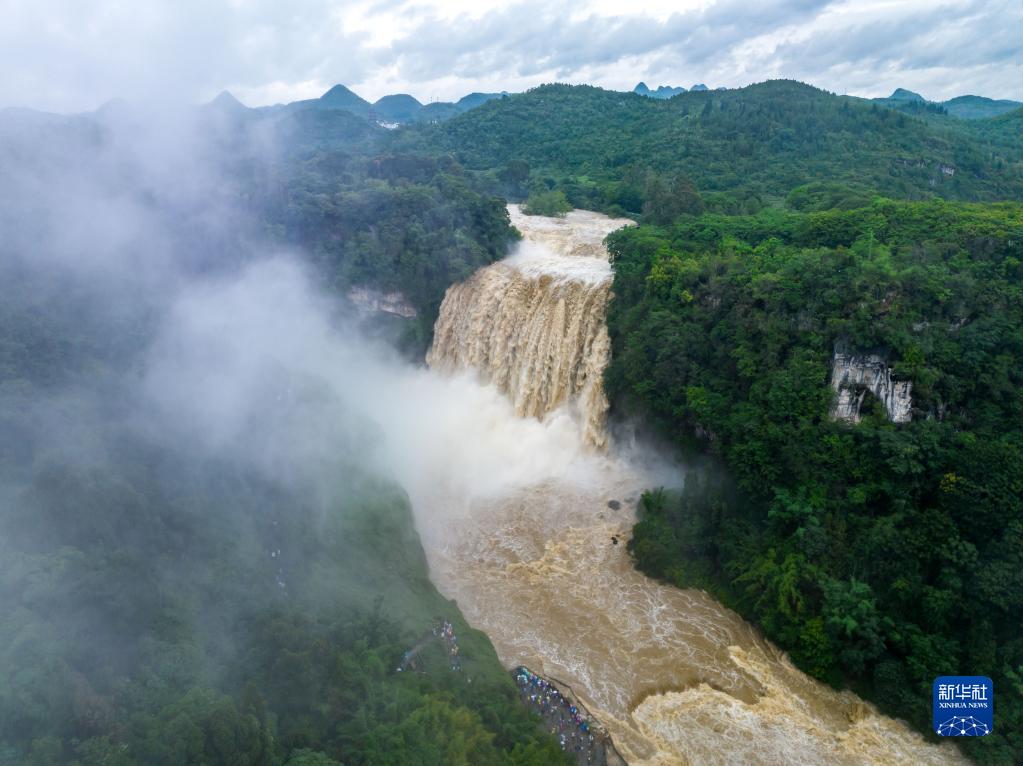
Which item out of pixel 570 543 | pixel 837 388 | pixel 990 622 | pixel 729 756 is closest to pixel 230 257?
pixel 570 543

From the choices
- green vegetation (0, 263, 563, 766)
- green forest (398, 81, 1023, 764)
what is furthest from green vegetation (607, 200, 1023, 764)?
green vegetation (0, 263, 563, 766)

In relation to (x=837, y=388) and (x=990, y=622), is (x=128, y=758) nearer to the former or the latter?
(x=990, y=622)

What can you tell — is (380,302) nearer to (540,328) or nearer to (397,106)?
(540,328)

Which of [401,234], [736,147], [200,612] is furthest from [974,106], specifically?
[200,612]

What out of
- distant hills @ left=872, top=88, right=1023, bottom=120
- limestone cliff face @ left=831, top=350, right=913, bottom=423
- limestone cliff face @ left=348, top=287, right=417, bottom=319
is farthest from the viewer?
distant hills @ left=872, top=88, right=1023, bottom=120

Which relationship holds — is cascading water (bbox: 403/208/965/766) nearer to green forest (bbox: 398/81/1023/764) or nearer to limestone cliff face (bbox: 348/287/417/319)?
green forest (bbox: 398/81/1023/764)

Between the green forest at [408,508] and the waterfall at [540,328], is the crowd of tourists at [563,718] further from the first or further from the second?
the waterfall at [540,328]
